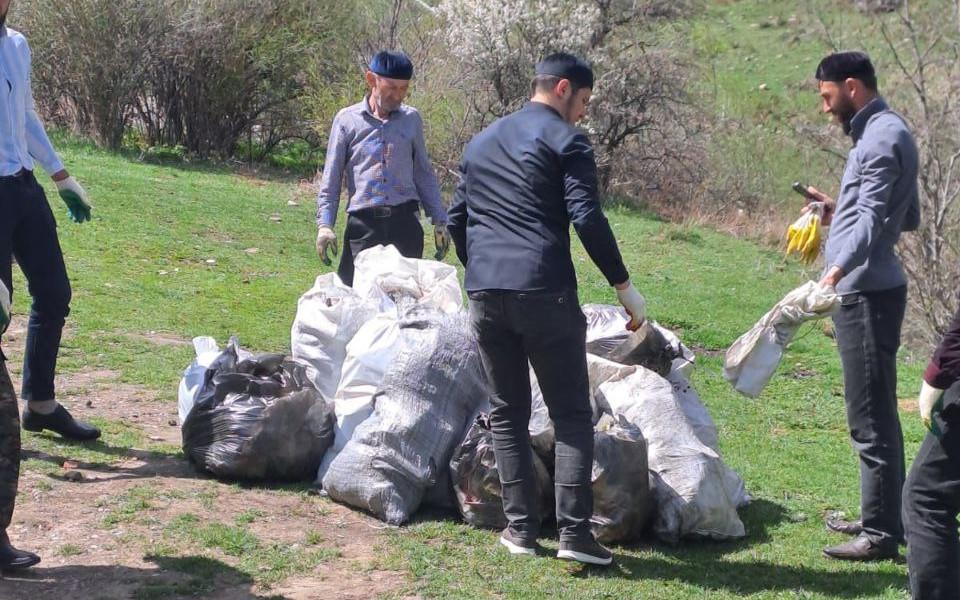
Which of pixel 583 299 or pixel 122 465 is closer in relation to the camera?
pixel 122 465

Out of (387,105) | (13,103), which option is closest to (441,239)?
(387,105)

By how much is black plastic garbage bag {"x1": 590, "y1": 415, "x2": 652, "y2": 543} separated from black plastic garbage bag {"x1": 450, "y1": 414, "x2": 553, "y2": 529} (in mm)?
226

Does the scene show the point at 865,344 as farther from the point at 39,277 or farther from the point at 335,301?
the point at 39,277

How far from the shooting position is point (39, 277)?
16.8 feet

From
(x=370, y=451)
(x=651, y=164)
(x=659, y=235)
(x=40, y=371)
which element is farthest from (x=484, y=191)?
(x=651, y=164)

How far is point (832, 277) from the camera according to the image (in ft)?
14.1

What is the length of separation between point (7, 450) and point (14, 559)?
0.37 m

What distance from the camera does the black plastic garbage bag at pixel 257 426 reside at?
4.91 meters

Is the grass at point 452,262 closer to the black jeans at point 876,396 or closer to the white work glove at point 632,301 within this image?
the black jeans at point 876,396

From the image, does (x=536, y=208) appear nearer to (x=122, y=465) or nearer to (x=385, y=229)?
(x=385, y=229)

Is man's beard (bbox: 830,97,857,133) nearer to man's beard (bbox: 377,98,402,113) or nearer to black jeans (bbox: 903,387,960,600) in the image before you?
black jeans (bbox: 903,387,960,600)

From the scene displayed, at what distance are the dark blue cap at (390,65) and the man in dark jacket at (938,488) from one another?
3.21 metres

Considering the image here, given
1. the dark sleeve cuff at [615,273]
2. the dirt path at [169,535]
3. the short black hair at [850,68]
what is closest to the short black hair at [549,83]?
the dark sleeve cuff at [615,273]

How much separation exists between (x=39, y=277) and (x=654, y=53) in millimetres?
14737
